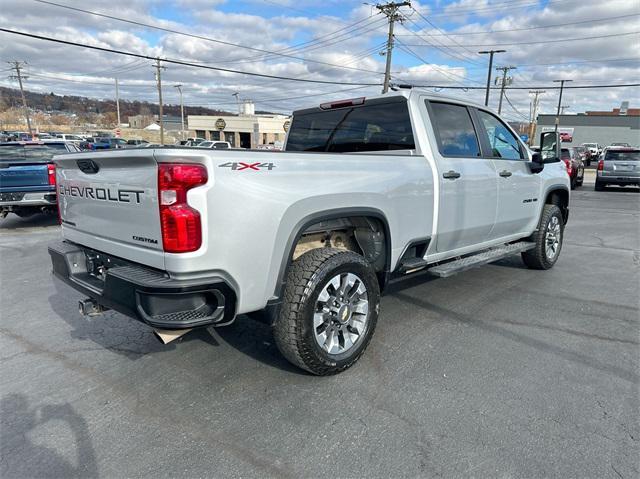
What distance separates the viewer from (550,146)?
5602 millimetres

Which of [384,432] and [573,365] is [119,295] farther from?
[573,365]

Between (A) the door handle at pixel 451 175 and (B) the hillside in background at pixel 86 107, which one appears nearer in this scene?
(A) the door handle at pixel 451 175

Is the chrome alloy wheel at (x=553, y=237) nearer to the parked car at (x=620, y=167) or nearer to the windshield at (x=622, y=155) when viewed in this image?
the parked car at (x=620, y=167)

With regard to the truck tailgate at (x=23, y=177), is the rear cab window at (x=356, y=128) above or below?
above

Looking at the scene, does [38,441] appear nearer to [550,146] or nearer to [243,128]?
[550,146]

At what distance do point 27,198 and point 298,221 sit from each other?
797 cm

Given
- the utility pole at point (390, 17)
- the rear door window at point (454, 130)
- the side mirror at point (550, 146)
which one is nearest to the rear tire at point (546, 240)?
the side mirror at point (550, 146)

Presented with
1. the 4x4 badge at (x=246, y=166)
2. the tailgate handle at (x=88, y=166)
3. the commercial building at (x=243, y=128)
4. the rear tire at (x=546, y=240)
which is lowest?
the rear tire at (x=546, y=240)

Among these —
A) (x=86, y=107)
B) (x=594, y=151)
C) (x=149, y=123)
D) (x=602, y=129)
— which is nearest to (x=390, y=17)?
(x=594, y=151)

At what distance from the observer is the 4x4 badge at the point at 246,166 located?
98.5 inches

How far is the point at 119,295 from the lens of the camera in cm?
265

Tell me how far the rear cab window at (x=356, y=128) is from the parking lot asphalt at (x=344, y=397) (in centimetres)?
166

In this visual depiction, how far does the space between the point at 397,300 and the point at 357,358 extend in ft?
5.23

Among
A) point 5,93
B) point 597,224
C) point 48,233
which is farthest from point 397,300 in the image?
point 5,93
